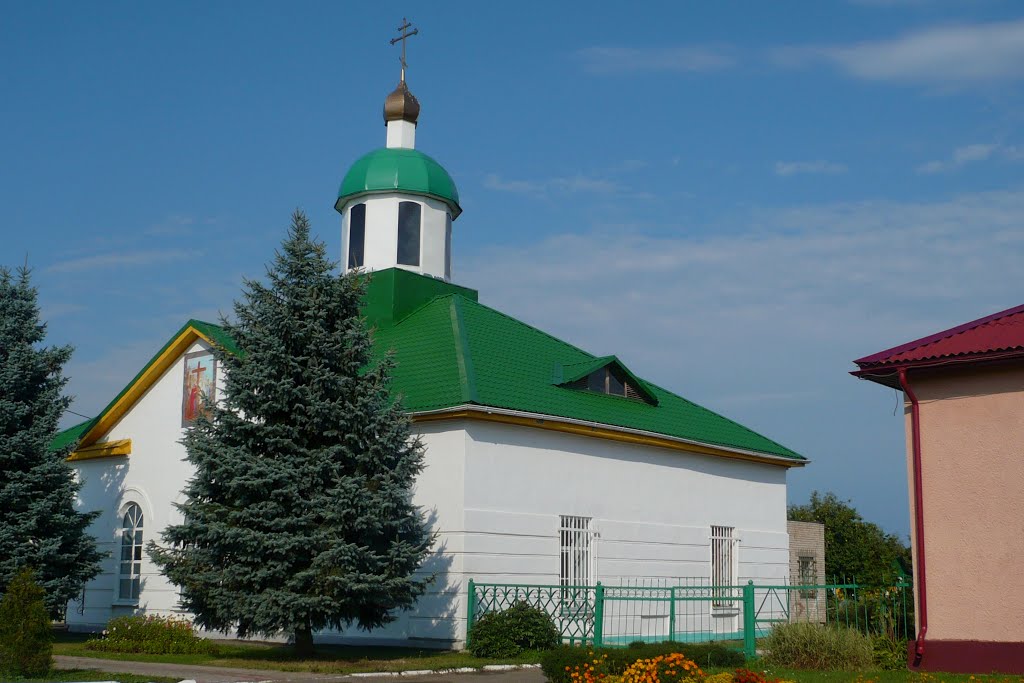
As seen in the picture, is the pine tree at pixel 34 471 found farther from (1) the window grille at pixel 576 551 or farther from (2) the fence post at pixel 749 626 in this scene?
(2) the fence post at pixel 749 626

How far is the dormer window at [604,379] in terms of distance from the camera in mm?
20594

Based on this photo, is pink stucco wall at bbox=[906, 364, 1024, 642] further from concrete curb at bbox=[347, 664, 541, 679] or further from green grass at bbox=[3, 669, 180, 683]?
green grass at bbox=[3, 669, 180, 683]

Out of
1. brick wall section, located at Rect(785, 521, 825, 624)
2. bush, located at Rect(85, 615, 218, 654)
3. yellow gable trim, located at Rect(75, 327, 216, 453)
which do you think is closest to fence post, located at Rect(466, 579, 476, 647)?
bush, located at Rect(85, 615, 218, 654)

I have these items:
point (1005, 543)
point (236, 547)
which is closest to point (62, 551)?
point (236, 547)

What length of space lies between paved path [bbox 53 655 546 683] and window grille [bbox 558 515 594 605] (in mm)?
4198

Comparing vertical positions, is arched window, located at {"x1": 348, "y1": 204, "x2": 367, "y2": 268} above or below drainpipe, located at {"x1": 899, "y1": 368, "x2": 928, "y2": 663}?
above

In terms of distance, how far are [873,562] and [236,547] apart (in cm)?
2573

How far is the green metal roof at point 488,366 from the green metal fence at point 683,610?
3.03 meters

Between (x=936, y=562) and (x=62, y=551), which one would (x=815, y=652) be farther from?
(x=62, y=551)

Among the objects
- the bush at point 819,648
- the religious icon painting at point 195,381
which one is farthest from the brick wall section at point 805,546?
the religious icon painting at point 195,381

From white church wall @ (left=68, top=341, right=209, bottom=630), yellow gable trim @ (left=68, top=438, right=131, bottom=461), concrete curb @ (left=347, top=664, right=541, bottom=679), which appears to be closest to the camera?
concrete curb @ (left=347, top=664, right=541, bottom=679)

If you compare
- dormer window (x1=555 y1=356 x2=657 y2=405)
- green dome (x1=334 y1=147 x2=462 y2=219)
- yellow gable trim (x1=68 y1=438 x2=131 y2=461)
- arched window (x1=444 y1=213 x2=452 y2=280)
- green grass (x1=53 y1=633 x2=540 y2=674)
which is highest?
green dome (x1=334 y1=147 x2=462 y2=219)

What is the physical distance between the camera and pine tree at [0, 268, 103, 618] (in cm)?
2006

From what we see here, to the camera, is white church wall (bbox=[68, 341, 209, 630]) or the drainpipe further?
white church wall (bbox=[68, 341, 209, 630])
